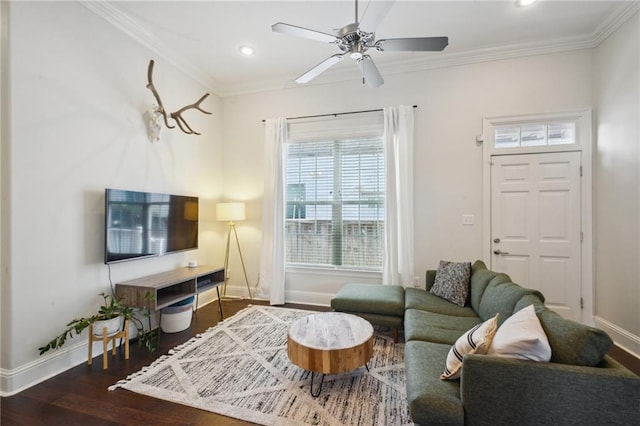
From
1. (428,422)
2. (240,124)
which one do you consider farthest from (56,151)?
(428,422)

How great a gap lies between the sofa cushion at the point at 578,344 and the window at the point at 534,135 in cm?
275

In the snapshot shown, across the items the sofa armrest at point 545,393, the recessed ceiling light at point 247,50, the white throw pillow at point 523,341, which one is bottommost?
the sofa armrest at point 545,393

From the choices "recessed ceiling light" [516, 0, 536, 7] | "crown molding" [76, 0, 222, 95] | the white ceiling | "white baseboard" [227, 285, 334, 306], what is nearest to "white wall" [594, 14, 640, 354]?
the white ceiling

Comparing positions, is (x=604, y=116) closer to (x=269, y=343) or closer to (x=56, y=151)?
(x=269, y=343)

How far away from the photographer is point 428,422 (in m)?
1.37

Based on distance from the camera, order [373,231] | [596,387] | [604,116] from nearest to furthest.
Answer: [596,387] → [604,116] → [373,231]

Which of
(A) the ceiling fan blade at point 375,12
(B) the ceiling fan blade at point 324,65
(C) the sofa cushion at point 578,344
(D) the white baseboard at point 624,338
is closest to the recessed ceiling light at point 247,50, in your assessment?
(B) the ceiling fan blade at point 324,65

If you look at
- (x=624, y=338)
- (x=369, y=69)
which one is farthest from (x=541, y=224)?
(x=369, y=69)

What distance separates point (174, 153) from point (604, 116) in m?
5.07

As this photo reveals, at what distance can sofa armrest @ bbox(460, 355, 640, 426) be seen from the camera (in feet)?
4.12

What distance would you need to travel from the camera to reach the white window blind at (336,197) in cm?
402

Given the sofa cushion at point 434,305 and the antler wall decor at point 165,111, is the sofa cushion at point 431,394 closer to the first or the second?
the sofa cushion at point 434,305

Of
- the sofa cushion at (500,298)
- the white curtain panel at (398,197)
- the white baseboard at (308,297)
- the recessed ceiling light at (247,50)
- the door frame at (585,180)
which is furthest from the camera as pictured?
the white baseboard at (308,297)

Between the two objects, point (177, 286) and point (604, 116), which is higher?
point (604, 116)
